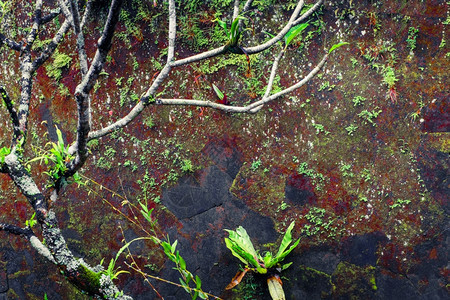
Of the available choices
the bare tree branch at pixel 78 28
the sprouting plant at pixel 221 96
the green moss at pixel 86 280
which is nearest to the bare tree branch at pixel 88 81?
the bare tree branch at pixel 78 28

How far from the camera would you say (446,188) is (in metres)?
2.45

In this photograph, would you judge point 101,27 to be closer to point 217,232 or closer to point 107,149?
point 107,149

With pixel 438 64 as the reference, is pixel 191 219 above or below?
below

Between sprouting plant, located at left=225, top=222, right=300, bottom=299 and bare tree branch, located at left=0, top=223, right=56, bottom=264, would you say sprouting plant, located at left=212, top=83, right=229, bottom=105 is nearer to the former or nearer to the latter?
sprouting plant, located at left=225, top=222, right=300, bottom=299

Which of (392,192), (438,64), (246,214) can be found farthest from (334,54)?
(246,214)

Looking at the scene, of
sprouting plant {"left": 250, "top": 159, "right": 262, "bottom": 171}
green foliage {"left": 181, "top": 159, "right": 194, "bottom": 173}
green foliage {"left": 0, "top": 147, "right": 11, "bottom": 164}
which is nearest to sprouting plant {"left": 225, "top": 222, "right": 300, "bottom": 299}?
sprouting plant {"left": 250, "top": 159, "right": 262, "bottom": 171}

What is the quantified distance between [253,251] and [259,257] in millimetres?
71

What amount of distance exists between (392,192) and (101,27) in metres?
2.59

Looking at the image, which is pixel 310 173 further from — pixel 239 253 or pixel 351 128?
pixel 239 253

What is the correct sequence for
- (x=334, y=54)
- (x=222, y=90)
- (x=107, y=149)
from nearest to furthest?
(x=334, y=54) < (x=222, y=90) < (x=107, y=149)

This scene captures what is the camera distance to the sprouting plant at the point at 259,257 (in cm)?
248

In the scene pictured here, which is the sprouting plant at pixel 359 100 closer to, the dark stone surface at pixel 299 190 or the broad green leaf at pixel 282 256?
the dark stone surface at pixel 299 190

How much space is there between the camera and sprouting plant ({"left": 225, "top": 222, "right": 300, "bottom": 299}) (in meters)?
2.48

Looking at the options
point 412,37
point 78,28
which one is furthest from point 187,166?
point 412,37
